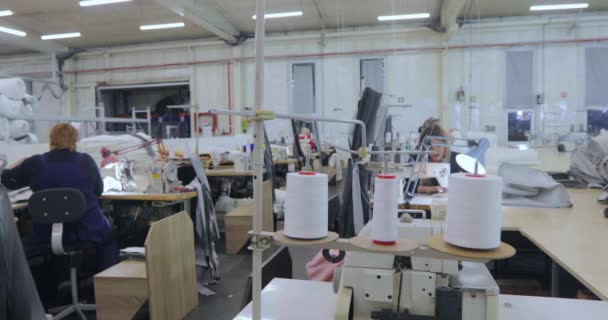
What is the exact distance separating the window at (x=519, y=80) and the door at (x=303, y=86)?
351 cm

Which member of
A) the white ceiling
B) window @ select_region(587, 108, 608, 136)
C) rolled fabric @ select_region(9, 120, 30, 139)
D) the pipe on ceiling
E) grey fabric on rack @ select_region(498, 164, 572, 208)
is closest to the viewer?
grey fabric on rack @ select_region(498, 164, 572, 208)

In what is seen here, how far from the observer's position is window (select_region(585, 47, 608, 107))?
7.03 metres

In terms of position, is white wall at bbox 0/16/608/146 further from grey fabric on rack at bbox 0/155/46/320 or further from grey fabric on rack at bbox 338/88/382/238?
grey fabric on rack at bbox 0/155/46/320

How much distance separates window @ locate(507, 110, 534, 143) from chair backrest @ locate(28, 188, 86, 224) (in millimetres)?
7091

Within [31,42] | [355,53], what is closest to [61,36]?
[31,42]

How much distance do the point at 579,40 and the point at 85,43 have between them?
9480 mm

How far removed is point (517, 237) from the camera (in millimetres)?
2582

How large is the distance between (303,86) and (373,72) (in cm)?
138

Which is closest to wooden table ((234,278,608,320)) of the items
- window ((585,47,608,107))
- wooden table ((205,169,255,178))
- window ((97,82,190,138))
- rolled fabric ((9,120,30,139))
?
wooden table ((205,169,255,178))

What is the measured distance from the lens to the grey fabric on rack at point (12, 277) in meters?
1.31

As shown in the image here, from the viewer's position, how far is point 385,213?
93cm

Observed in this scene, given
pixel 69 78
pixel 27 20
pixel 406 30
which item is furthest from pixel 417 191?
pixel 69 78

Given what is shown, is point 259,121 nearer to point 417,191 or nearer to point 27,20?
point 417,191

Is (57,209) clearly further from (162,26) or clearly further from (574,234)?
(162,26)
